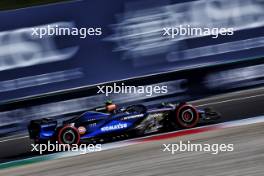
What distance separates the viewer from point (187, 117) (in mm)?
9633

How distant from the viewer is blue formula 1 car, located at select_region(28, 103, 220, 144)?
9602 millimetres

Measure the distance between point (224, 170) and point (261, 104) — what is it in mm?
4071

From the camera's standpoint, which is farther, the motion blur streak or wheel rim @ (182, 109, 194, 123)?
the motion blur streak

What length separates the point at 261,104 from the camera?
35.2ft

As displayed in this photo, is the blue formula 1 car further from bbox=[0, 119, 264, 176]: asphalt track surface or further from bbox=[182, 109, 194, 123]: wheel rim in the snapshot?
bbox=[0, 119, 264, 176]: asphalt track surface

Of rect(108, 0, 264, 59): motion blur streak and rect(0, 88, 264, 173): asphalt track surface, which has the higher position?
rect(108, 0, 264, 59): motion blur streak

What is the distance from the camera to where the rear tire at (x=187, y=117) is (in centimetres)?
960

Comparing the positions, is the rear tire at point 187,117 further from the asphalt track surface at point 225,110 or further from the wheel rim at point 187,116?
the asphalt track surface at point 225,110

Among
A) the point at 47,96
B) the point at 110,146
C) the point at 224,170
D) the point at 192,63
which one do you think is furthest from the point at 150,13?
the point at 224,170

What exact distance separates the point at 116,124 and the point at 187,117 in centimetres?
109

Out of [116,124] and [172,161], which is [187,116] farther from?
[172,161]

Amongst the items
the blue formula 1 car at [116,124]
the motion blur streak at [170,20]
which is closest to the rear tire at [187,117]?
the blue formula 1 car at [116,124]

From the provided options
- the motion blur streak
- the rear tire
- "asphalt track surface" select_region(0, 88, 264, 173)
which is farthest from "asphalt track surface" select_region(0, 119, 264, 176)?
the motion blur streak

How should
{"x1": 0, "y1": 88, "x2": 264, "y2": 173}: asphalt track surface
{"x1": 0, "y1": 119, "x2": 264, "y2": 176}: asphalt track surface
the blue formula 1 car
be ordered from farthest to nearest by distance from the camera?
{"x1": 0, "y1": 88, "x2": 264, "y2": 173}: asphalt track surface < the blue formula 1 car < {"x1": 0, "y1": 119, "x2": 264, "y2": 176}: asphalt track surface
